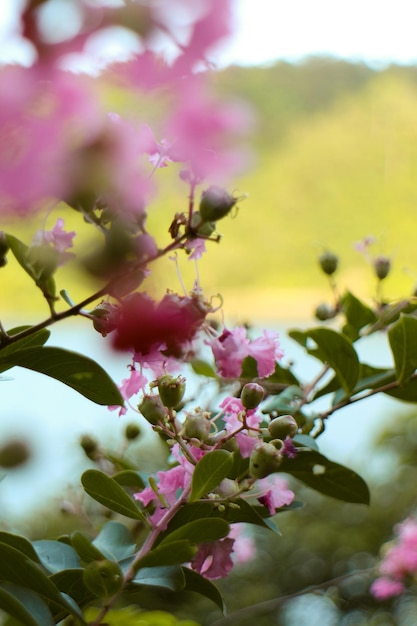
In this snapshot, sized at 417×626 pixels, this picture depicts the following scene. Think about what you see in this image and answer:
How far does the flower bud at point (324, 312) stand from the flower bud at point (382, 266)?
0.07 metres

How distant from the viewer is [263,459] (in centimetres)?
41

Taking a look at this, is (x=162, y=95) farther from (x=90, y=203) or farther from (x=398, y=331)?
(x=398, y=331)

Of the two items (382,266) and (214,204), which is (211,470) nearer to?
(214,204)

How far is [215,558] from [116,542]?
0.09 metres

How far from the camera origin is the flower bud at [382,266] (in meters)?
0.78

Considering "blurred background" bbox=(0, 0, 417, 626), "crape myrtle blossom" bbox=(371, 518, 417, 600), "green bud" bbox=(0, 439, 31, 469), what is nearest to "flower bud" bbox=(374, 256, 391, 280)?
"blurred background" bbox=(0, 0, 417, 626)

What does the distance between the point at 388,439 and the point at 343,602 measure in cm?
59

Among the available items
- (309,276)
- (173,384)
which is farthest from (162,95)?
(309,276)

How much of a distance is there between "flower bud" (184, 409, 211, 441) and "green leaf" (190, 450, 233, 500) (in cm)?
2

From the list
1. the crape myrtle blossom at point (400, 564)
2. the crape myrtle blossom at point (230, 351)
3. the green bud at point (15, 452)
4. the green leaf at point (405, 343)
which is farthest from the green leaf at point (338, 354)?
the green bud at point (15, 452)

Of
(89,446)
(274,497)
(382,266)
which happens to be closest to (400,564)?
(382,266)

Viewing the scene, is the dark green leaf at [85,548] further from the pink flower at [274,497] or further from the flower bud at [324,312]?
the flower bud at [324,312]

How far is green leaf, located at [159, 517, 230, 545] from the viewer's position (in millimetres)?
411

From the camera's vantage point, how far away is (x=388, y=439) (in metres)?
2.10
